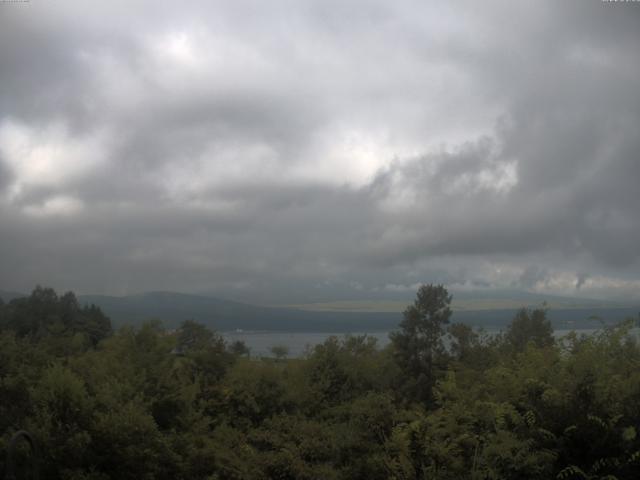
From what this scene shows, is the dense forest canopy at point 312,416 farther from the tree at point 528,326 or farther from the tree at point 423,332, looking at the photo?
the tree at point 528,326

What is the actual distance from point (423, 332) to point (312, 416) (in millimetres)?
5581

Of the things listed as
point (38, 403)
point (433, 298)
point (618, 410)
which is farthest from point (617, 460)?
point (433, 298)

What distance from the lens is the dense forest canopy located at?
9.12 metres

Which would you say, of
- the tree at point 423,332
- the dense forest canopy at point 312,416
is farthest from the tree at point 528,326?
the dense forest canopy at point 312,416

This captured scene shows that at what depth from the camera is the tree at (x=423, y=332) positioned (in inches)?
801

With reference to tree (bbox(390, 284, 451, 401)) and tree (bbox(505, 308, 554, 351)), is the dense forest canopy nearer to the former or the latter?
tree (bbox(390, 284, 451, 401))

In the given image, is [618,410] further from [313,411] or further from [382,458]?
[313,411]

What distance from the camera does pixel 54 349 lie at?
57.0 feet

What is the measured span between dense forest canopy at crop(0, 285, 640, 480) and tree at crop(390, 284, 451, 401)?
2022 millimetres

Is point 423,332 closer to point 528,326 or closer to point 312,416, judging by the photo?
point 528,326

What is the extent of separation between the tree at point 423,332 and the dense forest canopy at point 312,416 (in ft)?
6.64

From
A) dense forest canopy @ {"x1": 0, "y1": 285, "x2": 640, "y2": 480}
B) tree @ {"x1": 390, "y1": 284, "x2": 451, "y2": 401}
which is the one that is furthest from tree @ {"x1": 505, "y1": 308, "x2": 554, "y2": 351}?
dense forest canopy @ {"x1": 0, "y1": 285, "x2": 640, "y2": 480}

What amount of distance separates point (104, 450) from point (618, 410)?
8.60 metres

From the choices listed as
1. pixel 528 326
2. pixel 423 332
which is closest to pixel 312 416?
pixel 423 332
